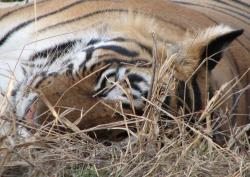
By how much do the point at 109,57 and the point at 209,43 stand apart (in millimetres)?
334

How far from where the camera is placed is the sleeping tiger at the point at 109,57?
2.52 m

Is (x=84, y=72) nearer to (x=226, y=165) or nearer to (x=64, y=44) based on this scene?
(x=64, y=44)

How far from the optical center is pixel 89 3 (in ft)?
9.84

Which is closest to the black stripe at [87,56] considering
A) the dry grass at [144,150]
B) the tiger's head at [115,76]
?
the tiger's head at [115,76]

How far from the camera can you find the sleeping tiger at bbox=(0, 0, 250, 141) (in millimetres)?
2521

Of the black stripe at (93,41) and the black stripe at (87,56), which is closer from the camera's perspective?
the black stripe at (87,56)

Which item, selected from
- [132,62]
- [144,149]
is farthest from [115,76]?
[144,149]

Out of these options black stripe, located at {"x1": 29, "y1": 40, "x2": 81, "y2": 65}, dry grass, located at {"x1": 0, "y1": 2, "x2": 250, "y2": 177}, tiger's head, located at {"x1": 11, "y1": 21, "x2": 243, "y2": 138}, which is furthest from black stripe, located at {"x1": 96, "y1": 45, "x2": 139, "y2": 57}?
dry grass, located at {"x1": 0, "y1": 2, "x2": 250, "y2": 177}

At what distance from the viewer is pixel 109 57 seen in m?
2.73

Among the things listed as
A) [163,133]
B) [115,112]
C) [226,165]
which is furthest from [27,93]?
[226,165]

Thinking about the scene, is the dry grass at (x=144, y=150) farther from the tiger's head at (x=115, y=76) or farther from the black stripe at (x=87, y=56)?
the black stripe at (x=87, y=56)

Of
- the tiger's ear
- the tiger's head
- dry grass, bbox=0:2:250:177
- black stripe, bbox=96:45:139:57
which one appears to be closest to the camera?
dry grass, bbox=0:2:250:177

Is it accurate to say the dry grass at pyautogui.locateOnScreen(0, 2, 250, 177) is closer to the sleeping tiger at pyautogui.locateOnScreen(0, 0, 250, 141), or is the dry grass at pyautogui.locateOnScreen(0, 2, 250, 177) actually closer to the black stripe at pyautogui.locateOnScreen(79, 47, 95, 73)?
the sleeping tiger at pyautogui.locateOnScreen(0, 0, 250, 141)

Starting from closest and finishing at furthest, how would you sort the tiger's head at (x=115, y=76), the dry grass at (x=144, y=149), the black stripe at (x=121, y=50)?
the dry grass at (x=144, y=149) → the tiger's head at (x=115, y=76) → the black stripe at (x=121, y=50)
